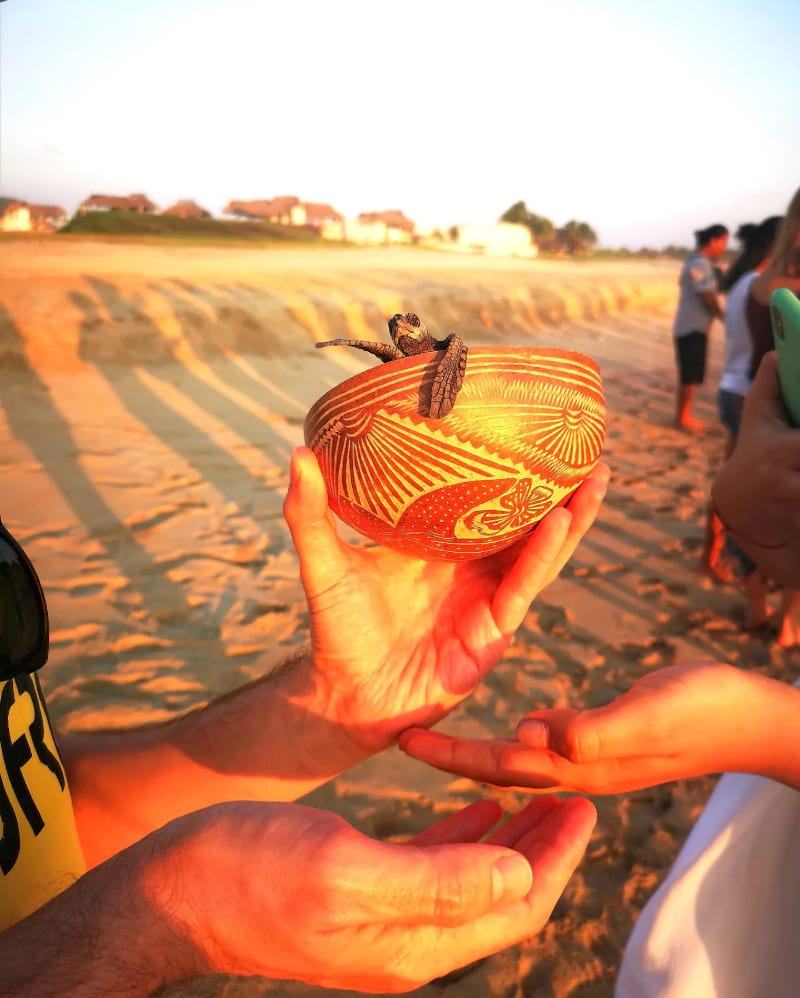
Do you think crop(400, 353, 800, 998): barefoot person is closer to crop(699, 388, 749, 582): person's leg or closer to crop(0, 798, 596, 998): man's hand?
crop(0, 798, 596, 998): man's hand

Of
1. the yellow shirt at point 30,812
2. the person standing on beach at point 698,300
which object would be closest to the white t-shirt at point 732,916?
the yellow shirt at point 30,812

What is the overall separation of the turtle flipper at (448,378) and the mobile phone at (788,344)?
2.62ft

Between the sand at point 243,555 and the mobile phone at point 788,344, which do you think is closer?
the mobile phone at point 788,344

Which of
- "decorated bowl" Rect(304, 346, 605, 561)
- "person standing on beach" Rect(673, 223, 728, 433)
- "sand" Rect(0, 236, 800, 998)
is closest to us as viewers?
"decorated bowl" Rect(304, 346, 605, 561)

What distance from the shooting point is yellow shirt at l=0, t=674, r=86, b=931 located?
3.66 ft

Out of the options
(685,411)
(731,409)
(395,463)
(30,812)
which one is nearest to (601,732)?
(395,463)

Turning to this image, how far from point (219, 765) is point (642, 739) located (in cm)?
94

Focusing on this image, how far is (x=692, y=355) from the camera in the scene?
23.9ft

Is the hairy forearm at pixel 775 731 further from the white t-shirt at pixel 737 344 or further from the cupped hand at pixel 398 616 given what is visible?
the white t-shirt at pixel 737 344

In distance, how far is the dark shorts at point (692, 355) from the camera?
7164 mm

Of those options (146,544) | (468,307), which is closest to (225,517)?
(146,544)

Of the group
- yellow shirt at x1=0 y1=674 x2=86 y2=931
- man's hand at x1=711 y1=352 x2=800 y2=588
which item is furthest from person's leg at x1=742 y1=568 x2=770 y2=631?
yellow shirt at x1=0 y1=674 x2=86 y2=931

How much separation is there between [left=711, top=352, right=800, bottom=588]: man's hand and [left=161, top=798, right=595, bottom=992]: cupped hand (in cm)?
120

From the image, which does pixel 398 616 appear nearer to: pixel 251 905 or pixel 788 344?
pixel 251 905
